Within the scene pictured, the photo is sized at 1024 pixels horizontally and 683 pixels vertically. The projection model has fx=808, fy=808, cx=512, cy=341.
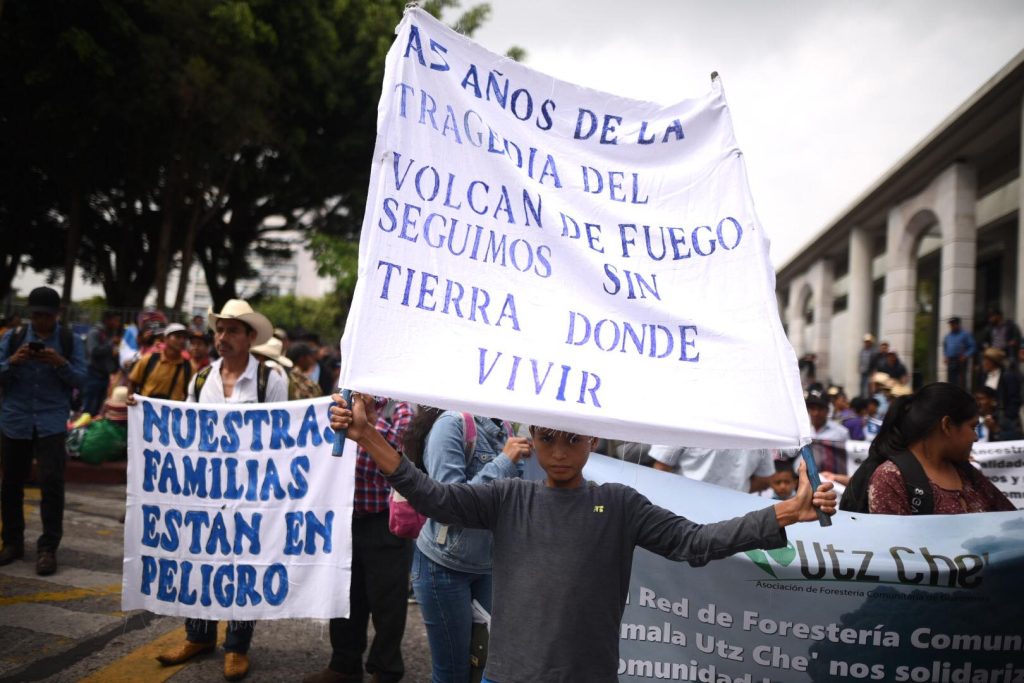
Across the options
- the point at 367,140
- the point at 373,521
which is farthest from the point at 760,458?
the point at 367,140

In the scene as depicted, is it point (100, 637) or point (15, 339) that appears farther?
point (15, 339)

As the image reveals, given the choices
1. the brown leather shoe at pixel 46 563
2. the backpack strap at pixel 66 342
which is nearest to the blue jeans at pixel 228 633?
the brown leather shoe at pixel 46 563

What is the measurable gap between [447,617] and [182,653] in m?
2.05

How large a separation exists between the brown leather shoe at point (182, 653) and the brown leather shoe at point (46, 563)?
178 cm

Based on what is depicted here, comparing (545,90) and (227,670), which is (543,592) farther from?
(227,670)

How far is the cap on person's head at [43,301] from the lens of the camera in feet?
19.6

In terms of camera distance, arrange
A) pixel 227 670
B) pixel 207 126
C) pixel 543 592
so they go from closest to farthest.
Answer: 1. pixel 543 592
2. pixel 227 670
3. pixel 207 126

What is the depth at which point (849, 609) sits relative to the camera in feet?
10.3

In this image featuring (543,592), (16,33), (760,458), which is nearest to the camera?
(543,592)

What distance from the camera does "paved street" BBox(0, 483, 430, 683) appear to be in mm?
4324

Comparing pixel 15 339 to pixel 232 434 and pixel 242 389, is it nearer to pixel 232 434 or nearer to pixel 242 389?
pixel 242 389

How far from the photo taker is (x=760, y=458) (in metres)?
5.23

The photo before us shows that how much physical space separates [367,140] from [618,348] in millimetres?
22084

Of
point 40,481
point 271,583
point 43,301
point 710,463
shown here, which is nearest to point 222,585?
point 271,583
